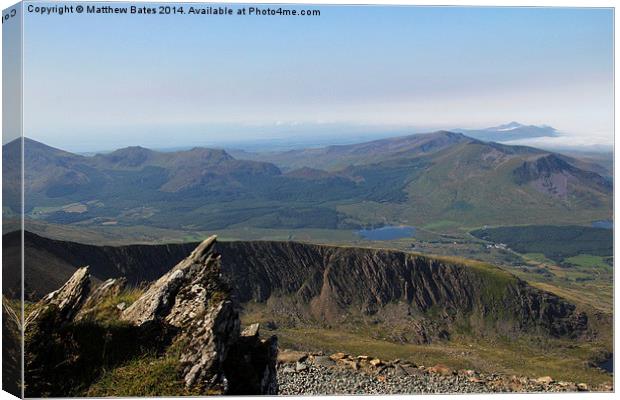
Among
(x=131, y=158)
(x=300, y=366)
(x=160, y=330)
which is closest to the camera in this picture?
(x=160, y=330)

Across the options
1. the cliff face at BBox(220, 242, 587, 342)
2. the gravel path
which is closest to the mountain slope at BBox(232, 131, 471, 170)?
the cliff face at BBox(220, 242, 587, 342)

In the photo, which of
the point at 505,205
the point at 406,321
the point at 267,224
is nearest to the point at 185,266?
the point at 406,321

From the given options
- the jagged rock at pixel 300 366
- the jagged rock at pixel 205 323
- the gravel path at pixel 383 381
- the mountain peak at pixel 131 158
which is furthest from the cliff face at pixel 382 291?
the jagged rock at pixel 205 323

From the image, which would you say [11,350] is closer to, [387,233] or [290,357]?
[290,357]

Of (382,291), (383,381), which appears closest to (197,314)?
(383,381)

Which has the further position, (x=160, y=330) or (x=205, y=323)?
(x=205, y=323)

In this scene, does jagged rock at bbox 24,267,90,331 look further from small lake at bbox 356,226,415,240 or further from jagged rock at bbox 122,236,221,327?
small lake at bbox 356,226,415,240

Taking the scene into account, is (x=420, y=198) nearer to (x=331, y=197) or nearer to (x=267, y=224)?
(x=331, y=197)

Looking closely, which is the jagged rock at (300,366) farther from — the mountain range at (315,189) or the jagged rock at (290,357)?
the mountain range at (315,189)
